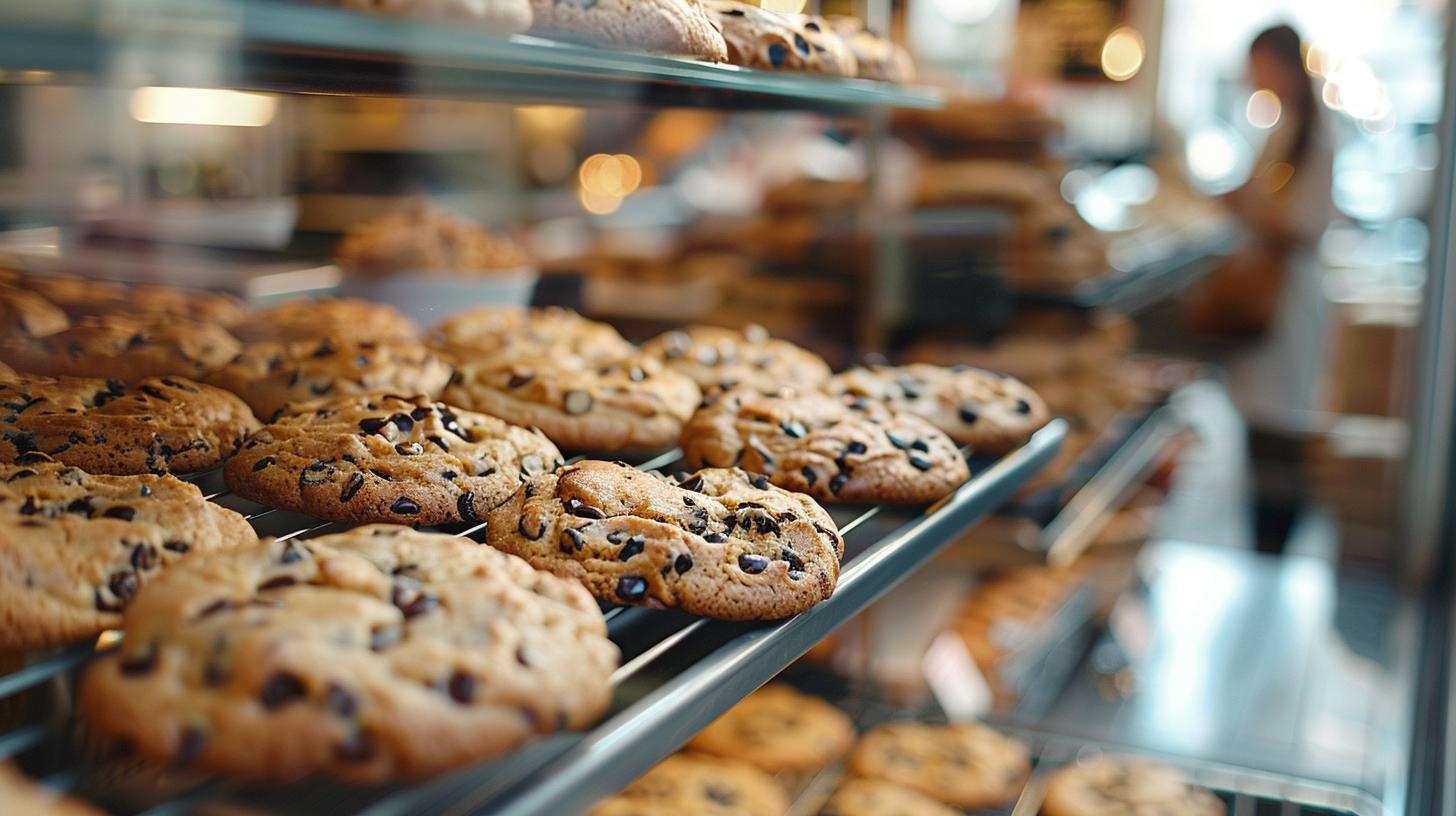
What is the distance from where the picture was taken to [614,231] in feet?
16.3

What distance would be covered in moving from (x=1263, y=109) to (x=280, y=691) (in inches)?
179

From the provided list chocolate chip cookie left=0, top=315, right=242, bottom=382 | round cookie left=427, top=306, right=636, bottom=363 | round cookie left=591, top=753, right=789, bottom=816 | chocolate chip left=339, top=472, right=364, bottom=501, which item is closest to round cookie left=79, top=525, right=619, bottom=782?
chocolate chip left=339, top=472, right=364, bottom=501

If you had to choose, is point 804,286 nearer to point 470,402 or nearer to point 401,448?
point 470,402

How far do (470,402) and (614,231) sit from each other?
356 cm

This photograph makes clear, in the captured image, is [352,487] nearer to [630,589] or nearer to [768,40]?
[630,589]

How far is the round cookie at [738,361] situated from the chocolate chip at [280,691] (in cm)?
98

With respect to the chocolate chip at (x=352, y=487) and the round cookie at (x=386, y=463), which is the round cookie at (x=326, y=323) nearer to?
the round cookie at (x=386, y=463)

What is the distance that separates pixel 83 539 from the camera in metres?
0.93

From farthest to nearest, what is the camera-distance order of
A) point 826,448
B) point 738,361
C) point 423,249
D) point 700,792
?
1. point 423,249
2. point 700,792
3. point 738,361
4. point 826,448

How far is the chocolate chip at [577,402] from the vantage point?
4.81 feet

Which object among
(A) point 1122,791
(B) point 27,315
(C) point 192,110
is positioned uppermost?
(C) point 192,110

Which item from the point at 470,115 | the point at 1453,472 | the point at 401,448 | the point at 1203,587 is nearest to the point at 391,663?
the point at 401,448

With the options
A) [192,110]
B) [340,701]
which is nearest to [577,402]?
[340,701]

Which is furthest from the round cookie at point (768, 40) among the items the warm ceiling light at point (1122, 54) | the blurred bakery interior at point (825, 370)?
the warm ceiling light at point (1122, 54)
